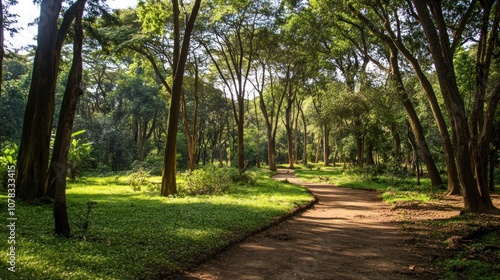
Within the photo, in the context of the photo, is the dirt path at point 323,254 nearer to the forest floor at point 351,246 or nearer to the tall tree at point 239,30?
the forest floor at point 351,246

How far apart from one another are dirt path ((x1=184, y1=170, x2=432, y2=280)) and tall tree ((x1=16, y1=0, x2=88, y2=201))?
697 cm

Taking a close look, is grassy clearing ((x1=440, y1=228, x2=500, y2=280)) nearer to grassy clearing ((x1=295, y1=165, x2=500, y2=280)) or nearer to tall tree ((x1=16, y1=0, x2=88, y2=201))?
grassy clearing ((x1=295, y1=165, x2=500, y2=280))

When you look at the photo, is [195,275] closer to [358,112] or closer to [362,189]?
[362,189]

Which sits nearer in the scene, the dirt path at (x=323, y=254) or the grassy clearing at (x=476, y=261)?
the grassy clearing at (x=476, y=261)

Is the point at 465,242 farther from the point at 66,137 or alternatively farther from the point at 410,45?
the point at 410,45

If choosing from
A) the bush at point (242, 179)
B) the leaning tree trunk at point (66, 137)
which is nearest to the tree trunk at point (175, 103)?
the bush at point (242, 179)

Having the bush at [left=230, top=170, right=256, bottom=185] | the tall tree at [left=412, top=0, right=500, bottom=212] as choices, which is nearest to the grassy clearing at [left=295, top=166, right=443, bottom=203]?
the tall tree at [left=412, top=0, right=500, bottom=212]

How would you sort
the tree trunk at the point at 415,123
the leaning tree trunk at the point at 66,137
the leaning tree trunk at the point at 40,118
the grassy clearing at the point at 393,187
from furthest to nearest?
the tree trunk at the point at 415,123 → the grassy clearing at the point at 393,187 → the leaning tree trunk at the point at 40,118 → the leaning tree trunk at the point at 66,137

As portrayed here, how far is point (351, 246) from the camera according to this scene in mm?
7738

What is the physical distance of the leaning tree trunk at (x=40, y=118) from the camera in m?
10.3

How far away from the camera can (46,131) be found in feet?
34.3

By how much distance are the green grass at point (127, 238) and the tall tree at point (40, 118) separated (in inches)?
30.2

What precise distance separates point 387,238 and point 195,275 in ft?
17.0

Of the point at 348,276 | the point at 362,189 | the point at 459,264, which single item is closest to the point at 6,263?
the point at 348,276
